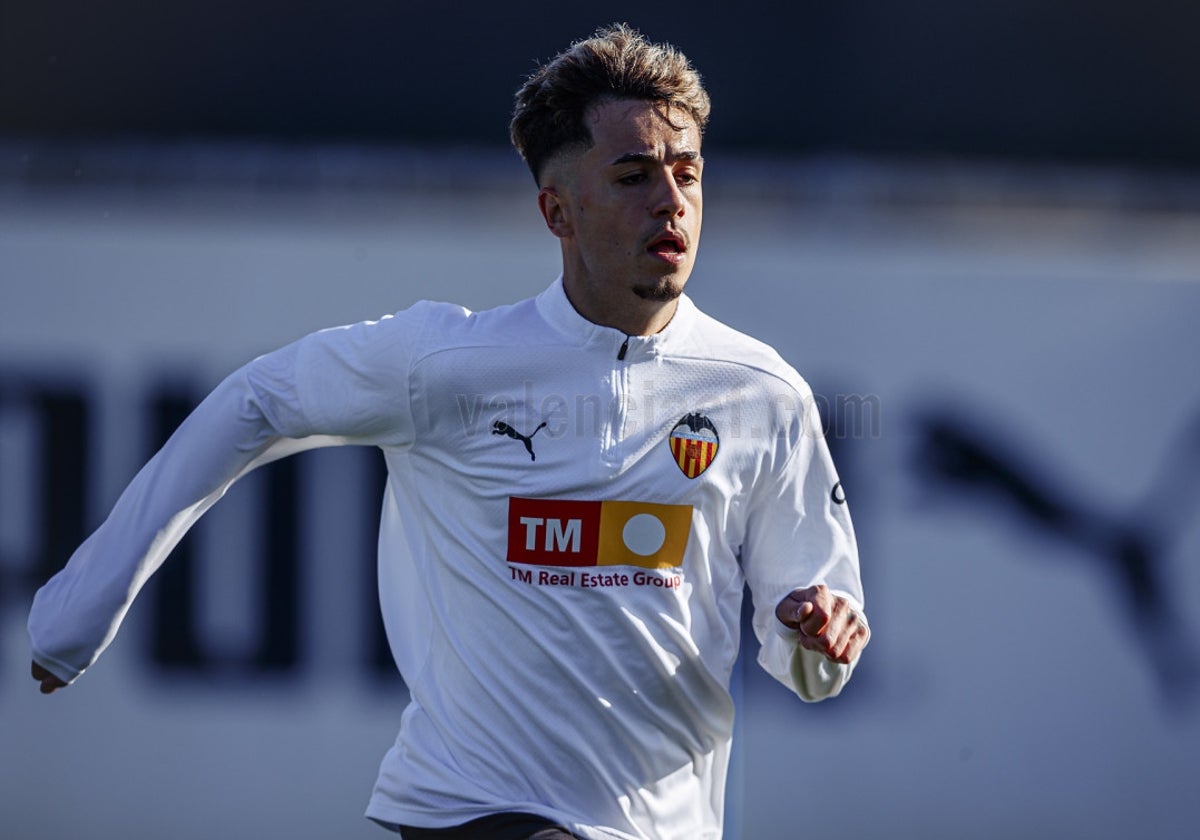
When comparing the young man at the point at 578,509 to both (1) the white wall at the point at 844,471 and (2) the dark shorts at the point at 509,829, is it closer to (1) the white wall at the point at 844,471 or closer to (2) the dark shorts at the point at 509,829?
(2) the dark shorts at the point at 509,829

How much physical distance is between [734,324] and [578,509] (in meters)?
3.24

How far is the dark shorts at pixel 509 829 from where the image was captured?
2969 millimetres

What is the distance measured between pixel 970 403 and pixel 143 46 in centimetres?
369

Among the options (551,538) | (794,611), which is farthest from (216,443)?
(794,611)

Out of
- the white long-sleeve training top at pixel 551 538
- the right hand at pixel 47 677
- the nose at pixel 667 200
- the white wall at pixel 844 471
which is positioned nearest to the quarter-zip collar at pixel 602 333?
the white long-sleeve training top at pixel 551 538

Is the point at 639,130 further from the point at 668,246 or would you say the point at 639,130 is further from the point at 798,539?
the point at 798,539

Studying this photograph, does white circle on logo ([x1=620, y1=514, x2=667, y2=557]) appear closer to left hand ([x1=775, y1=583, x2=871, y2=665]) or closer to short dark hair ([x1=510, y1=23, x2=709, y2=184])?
left hand ([x1=775, y1=583, x2=871, y2=665])

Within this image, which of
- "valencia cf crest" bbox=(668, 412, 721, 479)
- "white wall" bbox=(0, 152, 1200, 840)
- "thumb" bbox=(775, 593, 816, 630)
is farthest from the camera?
"white wall" bbox=(0, 152, 1200, 840)

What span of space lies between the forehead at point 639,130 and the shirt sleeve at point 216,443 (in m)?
0.56

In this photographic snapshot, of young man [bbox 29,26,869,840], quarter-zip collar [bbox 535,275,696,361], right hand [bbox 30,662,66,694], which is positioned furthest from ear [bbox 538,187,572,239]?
right hand [bbox 30,662,66,694]

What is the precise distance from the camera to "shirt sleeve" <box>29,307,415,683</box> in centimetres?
313

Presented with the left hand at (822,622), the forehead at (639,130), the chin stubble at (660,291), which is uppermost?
the forehead at (639,130)

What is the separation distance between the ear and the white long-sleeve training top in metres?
0.17

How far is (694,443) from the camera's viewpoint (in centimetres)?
321
